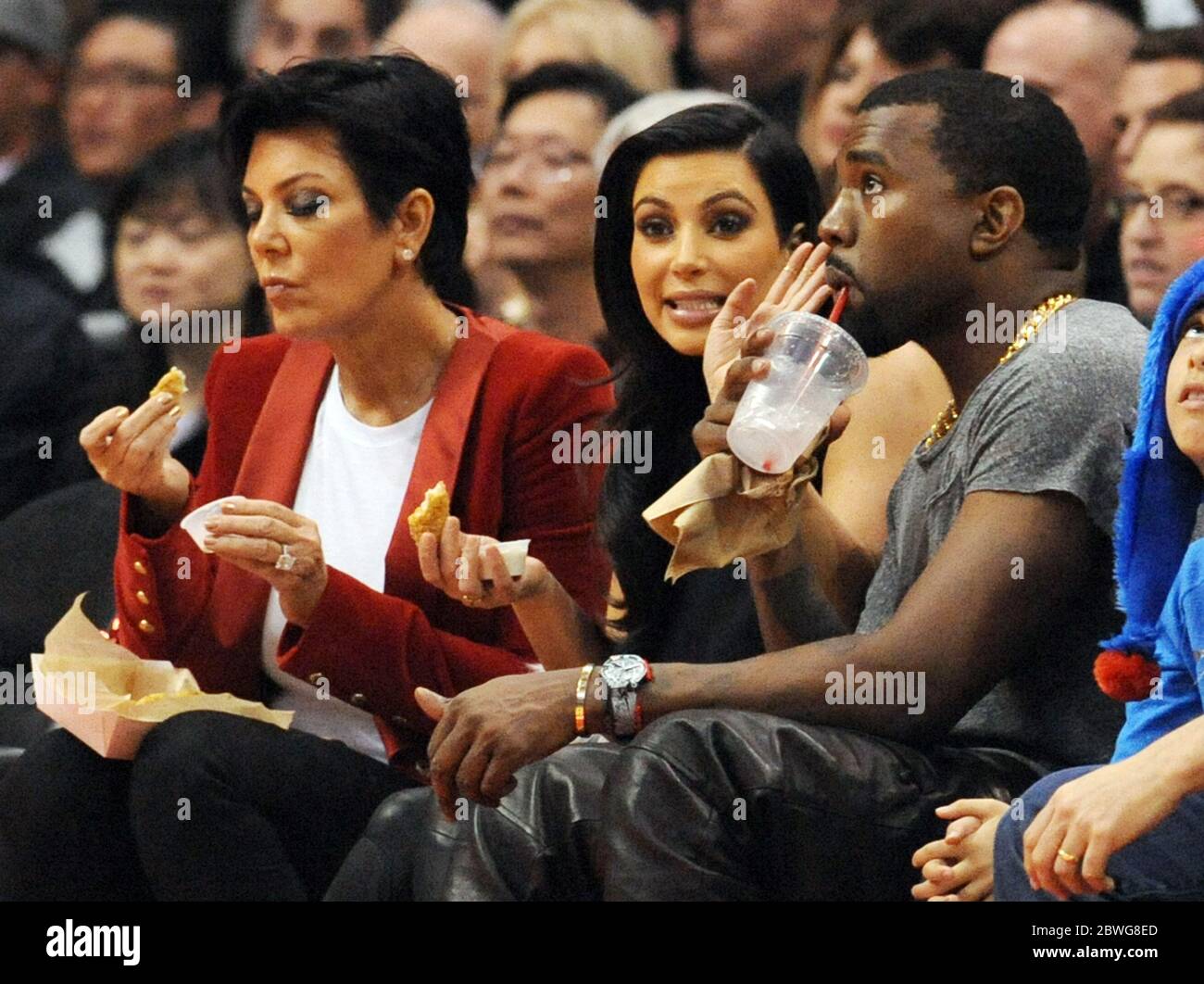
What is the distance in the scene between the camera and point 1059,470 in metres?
2.55

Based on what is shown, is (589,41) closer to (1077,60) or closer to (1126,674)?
(1077,60)

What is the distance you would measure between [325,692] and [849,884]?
35.8 inches

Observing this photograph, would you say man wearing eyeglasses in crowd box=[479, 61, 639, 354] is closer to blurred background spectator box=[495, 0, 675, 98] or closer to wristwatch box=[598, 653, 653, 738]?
blurred background spectator box=[495, 0, 675, 98]

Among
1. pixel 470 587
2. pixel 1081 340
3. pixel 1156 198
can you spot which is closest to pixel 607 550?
pixel 470 587

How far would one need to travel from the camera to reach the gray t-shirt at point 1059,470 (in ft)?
8.43

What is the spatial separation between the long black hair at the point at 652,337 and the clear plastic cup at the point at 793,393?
51 centimetres

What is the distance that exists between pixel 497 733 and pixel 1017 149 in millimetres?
975

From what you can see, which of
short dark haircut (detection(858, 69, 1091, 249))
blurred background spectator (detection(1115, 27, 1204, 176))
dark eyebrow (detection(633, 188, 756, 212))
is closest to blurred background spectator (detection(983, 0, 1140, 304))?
blurred background spectator (detection(1115, 27, 1204, 176))

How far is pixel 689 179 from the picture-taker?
320 cm

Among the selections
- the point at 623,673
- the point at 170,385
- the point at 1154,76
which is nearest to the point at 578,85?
the point at 1154,76

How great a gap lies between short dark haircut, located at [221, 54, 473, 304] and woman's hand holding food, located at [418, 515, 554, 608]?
0.62 meters

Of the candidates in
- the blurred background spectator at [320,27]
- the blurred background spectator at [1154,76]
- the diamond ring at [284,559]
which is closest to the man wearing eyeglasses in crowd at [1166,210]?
the blurred background spectator at [1154,76]

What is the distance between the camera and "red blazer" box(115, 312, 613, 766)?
10.1 ft
